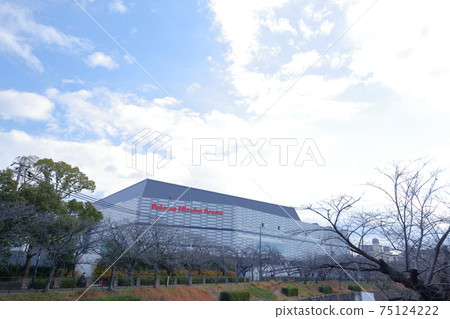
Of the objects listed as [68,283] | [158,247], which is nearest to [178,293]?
[158,247]

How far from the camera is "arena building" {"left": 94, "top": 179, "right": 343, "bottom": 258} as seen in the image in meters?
29.7

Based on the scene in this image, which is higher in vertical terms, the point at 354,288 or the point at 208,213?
the point at 208,213

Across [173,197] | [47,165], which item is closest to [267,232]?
[173,197]

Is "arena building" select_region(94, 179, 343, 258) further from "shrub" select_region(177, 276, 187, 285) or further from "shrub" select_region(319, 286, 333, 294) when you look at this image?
"shrub" select_region(177, 276, 187, 285)

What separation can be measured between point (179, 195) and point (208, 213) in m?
5.18

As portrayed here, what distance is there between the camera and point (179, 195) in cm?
3125

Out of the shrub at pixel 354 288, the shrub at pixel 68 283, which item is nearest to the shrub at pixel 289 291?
the shrub at pixel 354 288

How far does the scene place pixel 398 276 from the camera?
457 centimetres

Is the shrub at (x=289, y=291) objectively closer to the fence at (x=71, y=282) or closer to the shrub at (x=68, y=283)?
the fence at (x=71, y=282)

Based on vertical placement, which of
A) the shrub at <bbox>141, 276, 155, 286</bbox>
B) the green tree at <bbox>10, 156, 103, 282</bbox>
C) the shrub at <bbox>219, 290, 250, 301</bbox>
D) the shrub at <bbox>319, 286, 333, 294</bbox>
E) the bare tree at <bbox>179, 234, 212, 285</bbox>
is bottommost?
the shrub at <bbox>319, 286, 333, 294</bbox>

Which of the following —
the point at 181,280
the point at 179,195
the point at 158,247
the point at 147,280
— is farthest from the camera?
the point at 179,195

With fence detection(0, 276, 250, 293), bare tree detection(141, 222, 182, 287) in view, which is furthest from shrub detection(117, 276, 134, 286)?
bare tree detection(141, 222, 182, 287)

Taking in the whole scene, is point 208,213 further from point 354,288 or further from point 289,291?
point 354,288

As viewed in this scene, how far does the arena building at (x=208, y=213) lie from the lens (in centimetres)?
2970
